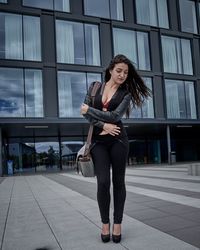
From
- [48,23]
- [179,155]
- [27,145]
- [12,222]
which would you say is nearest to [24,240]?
[12,222]

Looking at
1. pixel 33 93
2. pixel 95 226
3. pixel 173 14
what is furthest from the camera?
pixel 173 14

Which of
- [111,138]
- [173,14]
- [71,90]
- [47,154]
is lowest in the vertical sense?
[111,138]

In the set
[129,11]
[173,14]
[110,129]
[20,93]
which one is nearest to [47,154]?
[20,93]

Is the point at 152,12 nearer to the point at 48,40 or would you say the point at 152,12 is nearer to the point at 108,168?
the point at 48,40

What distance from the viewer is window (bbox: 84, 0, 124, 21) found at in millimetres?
27000

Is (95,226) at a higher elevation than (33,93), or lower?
lower

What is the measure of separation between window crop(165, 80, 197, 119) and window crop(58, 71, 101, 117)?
7.26 metres

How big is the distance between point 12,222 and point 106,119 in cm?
277

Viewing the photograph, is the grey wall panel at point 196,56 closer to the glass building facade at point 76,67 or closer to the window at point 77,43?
the glass building facade at point 76,67

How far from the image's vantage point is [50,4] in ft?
83.7

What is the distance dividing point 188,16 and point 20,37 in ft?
54.3

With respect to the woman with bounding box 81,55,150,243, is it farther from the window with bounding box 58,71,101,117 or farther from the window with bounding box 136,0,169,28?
the window with bounding box 136,0,169,28

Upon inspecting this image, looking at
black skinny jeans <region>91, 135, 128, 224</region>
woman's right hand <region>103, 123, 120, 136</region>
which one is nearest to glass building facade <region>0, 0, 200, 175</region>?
black skinny jeans <region>91, 135, 128, 224</region>

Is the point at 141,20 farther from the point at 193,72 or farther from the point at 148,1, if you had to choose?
the point at 193,72
